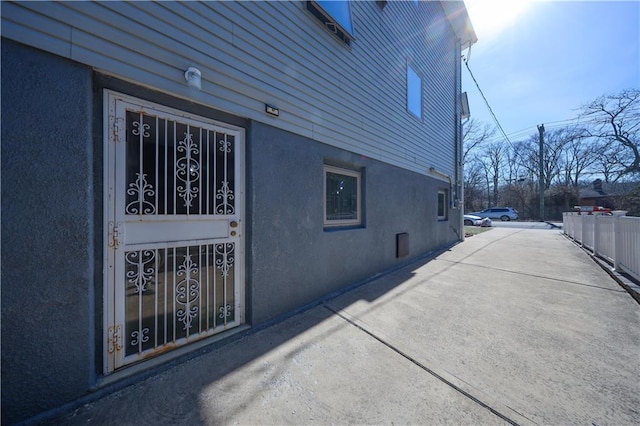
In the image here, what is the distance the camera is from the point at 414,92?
6426 mm

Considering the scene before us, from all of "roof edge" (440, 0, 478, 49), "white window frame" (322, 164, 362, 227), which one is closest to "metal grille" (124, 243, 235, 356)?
"white window frame" (322, 164, 362, 227)

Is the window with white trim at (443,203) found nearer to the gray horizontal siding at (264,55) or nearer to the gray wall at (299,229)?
the gray horizontal siding at (264,55)

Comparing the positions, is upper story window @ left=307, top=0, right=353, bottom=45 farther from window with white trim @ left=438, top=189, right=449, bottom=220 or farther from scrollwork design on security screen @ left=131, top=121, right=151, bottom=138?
window with white trim @ left=438, top=189, right=449, bottom=220

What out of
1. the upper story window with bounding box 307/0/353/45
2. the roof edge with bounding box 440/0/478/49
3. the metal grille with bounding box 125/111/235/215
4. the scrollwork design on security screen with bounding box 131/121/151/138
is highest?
the roof edge with bounding box 440/0/478/49

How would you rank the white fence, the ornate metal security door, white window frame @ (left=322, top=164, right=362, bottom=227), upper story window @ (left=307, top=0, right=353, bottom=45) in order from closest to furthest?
the ornate metal security door < upper story window @ (left=307, top=0, right=353, bottom=45) < white window frame @ (left=322, top=164, right=362, bottom=227) < the white fence

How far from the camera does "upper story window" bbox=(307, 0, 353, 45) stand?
340 centimetres

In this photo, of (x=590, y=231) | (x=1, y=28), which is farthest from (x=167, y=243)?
(x=590, y=231)

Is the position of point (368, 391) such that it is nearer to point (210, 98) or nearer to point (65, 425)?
point (65, 425)

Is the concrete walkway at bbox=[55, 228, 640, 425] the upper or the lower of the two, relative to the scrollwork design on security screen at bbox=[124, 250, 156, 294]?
lower

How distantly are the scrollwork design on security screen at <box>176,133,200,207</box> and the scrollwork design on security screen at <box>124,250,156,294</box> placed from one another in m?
0.55

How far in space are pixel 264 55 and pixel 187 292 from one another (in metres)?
2.73

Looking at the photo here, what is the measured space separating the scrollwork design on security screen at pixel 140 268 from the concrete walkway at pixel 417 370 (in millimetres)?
759

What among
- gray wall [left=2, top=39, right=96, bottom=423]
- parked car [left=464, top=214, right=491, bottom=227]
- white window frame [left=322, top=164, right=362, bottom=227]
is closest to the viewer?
gray wall [left=2, top=39, right=96, bottom=423]

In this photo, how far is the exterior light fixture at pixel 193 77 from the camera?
2217 millimetres
